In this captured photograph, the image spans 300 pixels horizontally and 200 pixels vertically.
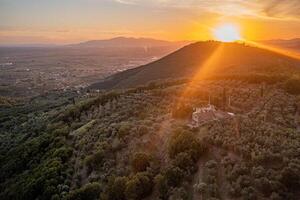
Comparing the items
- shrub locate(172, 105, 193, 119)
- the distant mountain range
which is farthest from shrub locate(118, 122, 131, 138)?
the distant mountain range

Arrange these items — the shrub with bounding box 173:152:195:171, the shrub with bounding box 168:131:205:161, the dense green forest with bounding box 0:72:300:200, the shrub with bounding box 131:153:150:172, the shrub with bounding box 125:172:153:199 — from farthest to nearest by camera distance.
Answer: the shrub with bounding box 131:153:150:172 → the shrub with bounding box 168:131:205:161 → the shrub with bounding box 173:152:195:171 → the shrub with bounding box 125:172:153:199 → the dense green forest with bounding box 0:72:300:200

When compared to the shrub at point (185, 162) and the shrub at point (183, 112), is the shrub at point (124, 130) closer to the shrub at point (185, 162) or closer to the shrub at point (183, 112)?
the shrub at point (183, 112)

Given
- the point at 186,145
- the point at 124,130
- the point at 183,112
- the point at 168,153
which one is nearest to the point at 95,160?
the point at 124,130

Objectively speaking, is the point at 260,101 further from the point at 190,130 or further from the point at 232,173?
the point at 232,173

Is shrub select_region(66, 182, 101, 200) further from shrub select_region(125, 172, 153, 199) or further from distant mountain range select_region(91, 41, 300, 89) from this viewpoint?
distant mountain range select_region(91, 41, 300, 89)

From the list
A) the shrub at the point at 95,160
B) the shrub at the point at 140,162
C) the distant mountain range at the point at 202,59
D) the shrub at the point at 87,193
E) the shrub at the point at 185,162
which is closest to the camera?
the shrub at the point at 185,162

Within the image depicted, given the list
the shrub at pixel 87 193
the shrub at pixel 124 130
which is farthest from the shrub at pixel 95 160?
the shrub at pixel 87 193

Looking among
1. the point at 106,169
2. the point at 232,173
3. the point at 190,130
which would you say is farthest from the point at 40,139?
the point at 232,173

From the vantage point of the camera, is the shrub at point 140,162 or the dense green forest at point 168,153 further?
the shrub at point 140,162

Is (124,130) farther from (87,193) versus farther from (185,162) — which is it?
(185,162)
